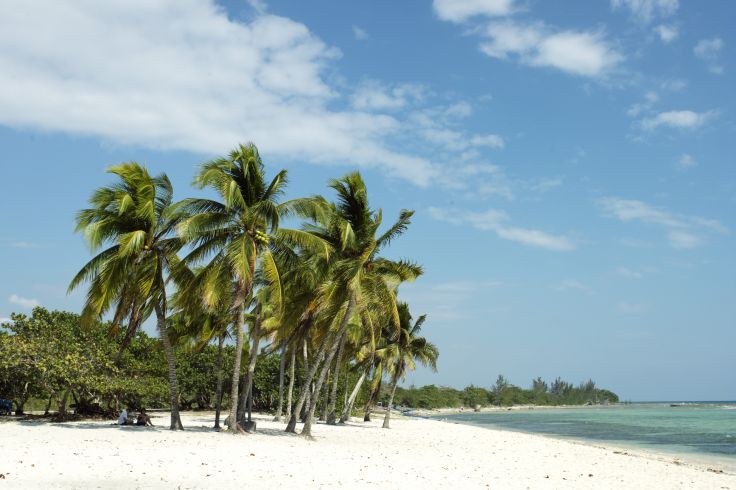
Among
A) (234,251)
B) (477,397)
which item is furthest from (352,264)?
(477,397)

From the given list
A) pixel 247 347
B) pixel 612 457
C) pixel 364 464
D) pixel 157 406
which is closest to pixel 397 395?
pixel 157 406

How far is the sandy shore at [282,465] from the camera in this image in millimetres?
12312

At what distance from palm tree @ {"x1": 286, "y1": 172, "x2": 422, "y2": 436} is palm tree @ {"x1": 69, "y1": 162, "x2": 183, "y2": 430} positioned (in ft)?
17.4

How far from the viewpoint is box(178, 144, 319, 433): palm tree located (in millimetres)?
20062

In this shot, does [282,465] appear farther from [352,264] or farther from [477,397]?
[477,397]

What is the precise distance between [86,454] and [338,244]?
11.3m

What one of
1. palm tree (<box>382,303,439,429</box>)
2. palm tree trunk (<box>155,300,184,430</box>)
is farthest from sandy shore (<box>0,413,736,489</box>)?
palm tree (<box>382,303,439,429</box>)

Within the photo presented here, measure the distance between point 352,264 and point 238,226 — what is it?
4243 millimetres

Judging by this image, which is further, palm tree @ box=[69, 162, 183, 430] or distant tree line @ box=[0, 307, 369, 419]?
distant tree line @ box=[0, 307, 369, 419]

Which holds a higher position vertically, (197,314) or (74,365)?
(197,314)

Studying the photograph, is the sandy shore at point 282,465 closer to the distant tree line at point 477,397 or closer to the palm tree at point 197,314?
the palm tree at point 197,314

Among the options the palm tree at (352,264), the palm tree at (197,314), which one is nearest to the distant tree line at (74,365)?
the palm tree at (197,314)

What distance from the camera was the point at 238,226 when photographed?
69.6 feet

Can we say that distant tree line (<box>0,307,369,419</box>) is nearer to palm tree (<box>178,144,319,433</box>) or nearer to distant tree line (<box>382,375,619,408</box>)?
palm tree (<box>178,144,319,433</box>)
